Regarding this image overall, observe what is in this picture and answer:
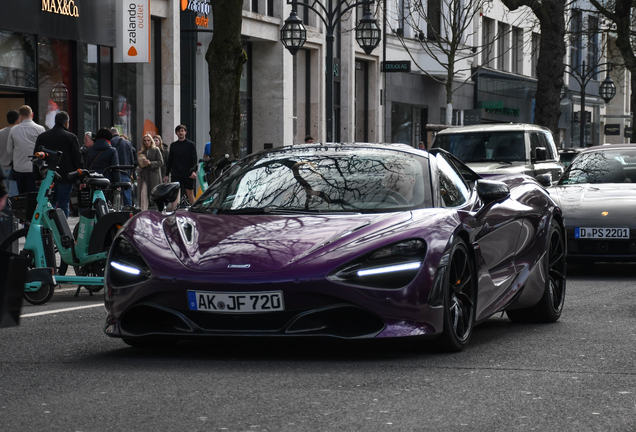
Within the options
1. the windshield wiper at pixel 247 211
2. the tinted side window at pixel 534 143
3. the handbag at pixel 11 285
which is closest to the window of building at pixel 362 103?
the tinted side window at pixel 534 143

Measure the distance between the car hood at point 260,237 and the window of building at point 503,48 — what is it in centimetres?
4889

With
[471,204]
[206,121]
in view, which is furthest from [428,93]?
[471,204]

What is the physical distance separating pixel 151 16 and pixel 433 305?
75.3ft

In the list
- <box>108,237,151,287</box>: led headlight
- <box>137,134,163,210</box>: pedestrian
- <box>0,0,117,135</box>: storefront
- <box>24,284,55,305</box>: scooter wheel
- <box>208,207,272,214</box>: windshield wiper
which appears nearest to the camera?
<box>108,237,151,287</box>: led headlight

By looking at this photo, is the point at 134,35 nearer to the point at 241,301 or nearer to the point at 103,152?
the point at 103,152

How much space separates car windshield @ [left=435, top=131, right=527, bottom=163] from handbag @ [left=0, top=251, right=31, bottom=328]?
50.5 feet

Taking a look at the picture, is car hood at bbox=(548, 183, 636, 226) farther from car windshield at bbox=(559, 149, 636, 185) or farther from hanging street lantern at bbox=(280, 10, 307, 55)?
hanging street lantern at bbox=(280, 10, 307, 55)

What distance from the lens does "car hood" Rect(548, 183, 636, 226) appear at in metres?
12.5

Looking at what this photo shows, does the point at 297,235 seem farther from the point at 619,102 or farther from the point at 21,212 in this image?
the point at 619,102

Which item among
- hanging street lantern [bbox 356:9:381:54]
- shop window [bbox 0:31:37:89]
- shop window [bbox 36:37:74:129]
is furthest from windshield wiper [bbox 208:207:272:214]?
hanging street lantern [bbox 356:9:381:54]

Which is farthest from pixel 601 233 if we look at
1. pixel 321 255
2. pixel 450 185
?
pixel 321 255

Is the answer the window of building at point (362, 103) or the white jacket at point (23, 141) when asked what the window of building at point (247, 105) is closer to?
the window of building at point (362, 103)

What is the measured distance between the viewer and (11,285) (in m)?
3.62

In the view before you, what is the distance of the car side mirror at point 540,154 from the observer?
1830 centimetres
